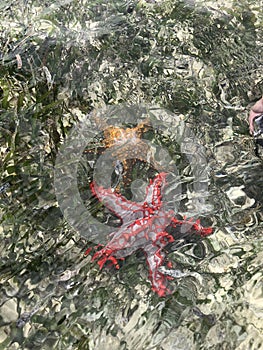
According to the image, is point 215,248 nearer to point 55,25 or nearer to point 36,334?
point 36,334

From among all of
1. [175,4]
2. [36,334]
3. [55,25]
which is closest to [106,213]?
[36,334]

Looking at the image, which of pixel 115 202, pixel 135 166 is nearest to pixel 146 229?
pixel 115 202

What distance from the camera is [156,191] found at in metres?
2.24

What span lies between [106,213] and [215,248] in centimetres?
50

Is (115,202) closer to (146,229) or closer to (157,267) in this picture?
(146,229)

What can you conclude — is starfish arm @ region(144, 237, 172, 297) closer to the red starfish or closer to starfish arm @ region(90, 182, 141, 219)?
the red starfish

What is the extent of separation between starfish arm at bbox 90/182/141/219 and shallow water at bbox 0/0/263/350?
5 cm

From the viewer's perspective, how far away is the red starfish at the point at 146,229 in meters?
1.95

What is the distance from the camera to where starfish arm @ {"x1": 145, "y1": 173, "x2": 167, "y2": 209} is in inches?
86.5

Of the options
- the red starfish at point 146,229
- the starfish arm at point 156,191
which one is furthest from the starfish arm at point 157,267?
the starfish arm at point 156,191

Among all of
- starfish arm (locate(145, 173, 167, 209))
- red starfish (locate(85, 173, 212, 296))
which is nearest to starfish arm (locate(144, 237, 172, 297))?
red starfish (locate(85, 173, 212, 296))

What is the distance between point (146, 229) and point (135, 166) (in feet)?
1.29

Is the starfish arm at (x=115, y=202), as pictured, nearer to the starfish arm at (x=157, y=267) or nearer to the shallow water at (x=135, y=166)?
the shallow water at (x=135, y=166)

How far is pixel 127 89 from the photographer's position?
2752mm
